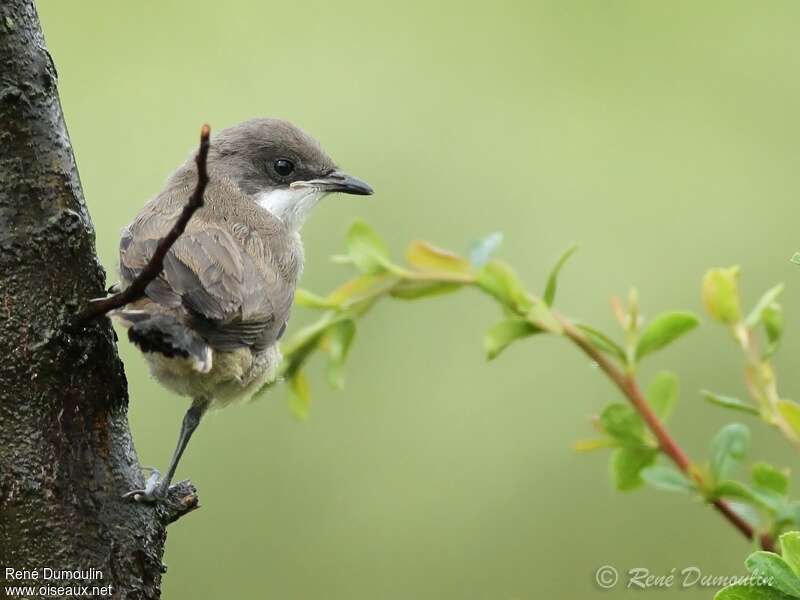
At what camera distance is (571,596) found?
21.8ft

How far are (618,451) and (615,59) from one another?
591 cm

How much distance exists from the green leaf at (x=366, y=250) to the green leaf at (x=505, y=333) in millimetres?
337

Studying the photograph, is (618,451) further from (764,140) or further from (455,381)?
(764,140)

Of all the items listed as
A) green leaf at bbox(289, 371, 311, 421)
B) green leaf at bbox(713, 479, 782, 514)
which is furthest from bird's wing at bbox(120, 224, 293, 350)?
green leaf at bbox(713, 479, 782, 514)

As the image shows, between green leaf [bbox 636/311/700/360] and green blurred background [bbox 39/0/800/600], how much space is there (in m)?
3.90

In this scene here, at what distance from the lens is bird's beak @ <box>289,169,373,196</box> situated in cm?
517

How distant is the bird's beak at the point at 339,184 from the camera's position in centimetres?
517

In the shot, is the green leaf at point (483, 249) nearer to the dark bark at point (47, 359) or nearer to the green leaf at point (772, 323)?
the green leaf at point (772, 323)

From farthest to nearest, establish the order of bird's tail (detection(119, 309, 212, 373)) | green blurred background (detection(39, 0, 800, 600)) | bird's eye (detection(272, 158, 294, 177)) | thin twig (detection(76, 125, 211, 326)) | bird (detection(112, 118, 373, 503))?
green blurred background (detection(39, 0, 800, 600))
bird's eye (detection(272, 158, 294, 177))
bird (detection(112, 118, 373, 503))
bird's tail (detection(119, 309, 212, 373))
thin twig (detection(76, 125, 211, 326))

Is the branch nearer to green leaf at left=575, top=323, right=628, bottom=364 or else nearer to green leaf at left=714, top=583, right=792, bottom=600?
green leaf at left=575, top=323, right=628, bottom=364

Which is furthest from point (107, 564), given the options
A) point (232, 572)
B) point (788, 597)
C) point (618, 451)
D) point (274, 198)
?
point (232, 572)

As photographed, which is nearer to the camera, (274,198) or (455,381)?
(274,198)

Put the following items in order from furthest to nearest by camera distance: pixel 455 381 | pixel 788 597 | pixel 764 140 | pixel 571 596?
1. pixel 764 140
2. pixel 455 381
3. pixel 571 596
4. pixel 788 597

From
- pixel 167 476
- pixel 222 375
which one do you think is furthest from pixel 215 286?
pixel 167 476
